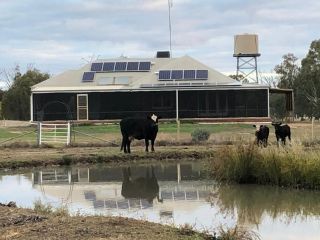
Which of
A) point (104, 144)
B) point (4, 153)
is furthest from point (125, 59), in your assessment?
point (4, 153)

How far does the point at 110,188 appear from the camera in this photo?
16.4m

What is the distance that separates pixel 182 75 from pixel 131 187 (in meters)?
33.6

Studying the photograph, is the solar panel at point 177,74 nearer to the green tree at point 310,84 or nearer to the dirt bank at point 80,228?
the green tree at point 310,84

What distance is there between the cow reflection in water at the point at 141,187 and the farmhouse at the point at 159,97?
28.2 metres

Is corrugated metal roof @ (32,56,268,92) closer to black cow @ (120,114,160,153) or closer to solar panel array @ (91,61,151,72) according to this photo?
solar panel array @ (91,61,151,72)

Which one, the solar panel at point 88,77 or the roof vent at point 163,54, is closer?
the solar panel at point 88,77

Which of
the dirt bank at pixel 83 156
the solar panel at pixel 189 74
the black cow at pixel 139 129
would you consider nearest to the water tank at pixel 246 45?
the solar panel at pixel 189 74

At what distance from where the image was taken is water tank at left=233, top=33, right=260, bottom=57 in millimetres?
59406

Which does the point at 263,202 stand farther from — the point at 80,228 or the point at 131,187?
the point at 80,228

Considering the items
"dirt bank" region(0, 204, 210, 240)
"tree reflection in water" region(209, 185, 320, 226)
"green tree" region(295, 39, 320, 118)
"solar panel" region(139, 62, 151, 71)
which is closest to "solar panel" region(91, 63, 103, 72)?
"solar panel" region(139, 62, 151, 71)

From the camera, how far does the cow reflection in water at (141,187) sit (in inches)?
581

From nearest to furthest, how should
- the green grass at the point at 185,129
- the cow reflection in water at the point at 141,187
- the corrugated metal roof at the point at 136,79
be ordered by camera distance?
1. the cow reflection in water at the point at 141,187
2. the green grass at the point at 185,129
3. the corrugated metal roof at the point at 136,79

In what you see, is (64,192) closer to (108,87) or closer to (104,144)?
(104,144)

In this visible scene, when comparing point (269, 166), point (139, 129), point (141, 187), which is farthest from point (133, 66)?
point (269, 166)
